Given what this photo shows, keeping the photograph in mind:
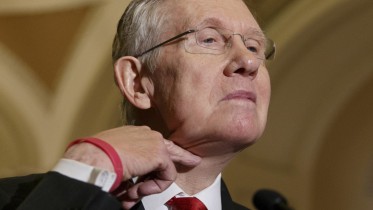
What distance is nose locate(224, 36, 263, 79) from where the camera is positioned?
1858 millimetres

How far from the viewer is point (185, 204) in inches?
74.9

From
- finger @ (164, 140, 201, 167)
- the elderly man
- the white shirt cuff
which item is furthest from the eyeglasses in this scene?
the white shirt cuff

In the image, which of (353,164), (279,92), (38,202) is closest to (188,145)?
(38,202)

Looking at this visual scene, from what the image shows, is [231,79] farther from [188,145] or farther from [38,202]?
[38,202]

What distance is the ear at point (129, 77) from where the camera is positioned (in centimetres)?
202

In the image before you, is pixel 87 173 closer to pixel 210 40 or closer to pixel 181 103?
pixel 181 103

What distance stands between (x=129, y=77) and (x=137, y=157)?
0.43 meters

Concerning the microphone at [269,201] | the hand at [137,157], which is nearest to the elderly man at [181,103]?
the hand at [137,157]

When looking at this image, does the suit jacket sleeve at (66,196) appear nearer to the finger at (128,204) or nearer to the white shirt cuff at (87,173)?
the white shirt cuff at (87,173)

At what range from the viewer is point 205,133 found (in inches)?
72.2

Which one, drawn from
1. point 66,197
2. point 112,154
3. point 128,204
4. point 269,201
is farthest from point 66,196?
point 269,201

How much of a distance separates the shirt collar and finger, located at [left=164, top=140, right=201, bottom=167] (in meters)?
0.09

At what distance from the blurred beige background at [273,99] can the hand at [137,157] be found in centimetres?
242

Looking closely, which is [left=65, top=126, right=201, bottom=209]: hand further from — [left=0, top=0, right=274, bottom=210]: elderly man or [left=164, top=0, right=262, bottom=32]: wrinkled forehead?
[left=164, top=0, right=262, bottom=32]: wrinkled forehead
